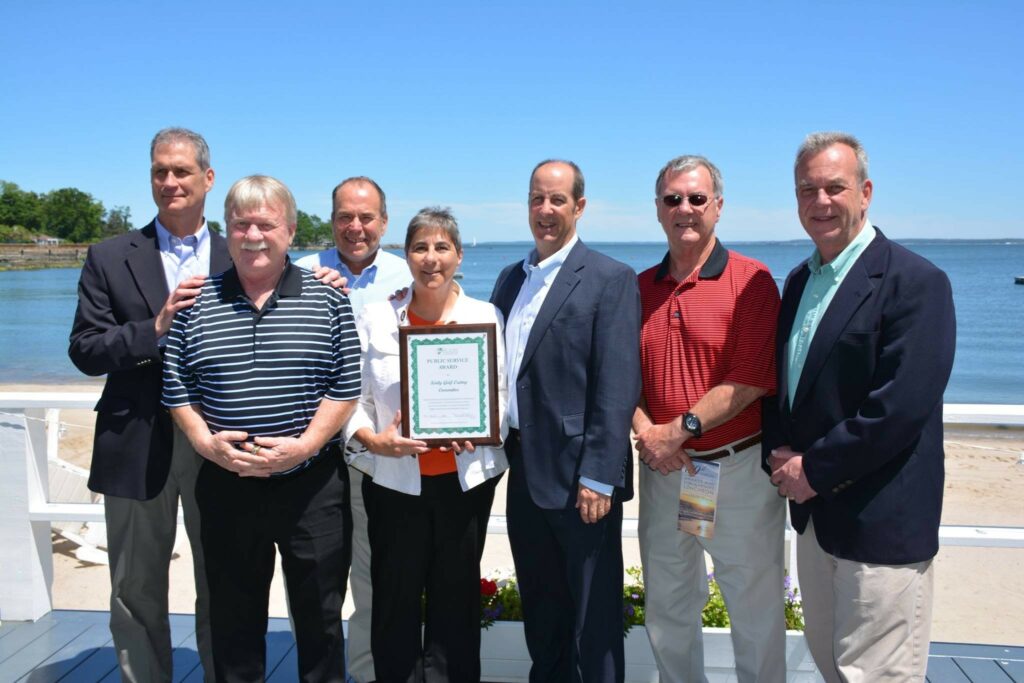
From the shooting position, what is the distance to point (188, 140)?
3156mm

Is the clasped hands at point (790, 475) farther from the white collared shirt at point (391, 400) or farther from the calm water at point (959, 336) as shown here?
the calm water at point (959, 336)

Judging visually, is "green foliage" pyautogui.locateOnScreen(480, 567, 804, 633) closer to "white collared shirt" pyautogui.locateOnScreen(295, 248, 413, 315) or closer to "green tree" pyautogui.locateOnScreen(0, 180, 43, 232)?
"white collared shirt" pyautogui.locateOnScreen(295, 248, 413, 315)

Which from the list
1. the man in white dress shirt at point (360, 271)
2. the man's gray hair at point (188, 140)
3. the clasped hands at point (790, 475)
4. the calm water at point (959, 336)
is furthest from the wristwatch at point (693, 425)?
the calm water at point (959, 336)

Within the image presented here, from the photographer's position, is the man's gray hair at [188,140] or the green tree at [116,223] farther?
the green tree at [116,223]

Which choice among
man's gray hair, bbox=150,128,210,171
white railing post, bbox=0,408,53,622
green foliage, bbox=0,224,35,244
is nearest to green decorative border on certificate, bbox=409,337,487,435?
man's gray hair, bbox=150,128,210,171

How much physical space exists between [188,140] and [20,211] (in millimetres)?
102420

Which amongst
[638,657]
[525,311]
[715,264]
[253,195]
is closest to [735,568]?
[638,657]

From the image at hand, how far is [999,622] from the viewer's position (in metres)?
6.27

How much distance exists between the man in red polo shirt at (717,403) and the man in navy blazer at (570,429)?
206 mm

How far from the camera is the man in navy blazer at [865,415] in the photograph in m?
2.53

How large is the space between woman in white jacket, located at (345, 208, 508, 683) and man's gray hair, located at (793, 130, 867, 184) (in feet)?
4.40

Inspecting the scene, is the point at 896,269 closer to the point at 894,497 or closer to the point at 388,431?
the point at 894,497

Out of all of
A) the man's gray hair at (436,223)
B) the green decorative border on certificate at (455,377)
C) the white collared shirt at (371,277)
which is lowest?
the green decorative border on certificate at (455,377)

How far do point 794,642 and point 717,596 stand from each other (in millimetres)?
414
